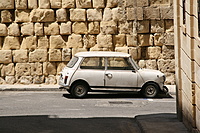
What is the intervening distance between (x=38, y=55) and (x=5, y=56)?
1.31m

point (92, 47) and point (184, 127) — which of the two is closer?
point (184, 127)

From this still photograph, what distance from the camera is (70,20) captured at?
19.0 meters

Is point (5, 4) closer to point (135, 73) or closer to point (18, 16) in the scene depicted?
point (18, 16)

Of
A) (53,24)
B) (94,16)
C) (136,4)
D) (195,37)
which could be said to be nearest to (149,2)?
(136,4)

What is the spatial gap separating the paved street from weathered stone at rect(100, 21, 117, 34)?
10.2ft

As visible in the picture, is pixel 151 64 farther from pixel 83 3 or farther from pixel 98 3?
pixel 83 3

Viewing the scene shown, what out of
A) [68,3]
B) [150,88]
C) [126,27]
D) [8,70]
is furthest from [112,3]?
[8,70]

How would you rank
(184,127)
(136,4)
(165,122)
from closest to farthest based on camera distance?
(184,127) → (165,122) → (136,4)

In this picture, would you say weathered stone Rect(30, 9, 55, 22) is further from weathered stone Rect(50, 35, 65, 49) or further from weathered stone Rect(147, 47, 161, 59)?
weathered stone Rect(147, 47, 161, 59)

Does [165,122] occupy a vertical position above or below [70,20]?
below

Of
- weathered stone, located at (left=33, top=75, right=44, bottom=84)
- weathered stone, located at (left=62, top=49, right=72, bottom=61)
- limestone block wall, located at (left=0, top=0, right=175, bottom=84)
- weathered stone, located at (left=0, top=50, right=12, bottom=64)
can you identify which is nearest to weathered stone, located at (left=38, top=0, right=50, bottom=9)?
limestone block wall, located at (left=0, top=0, right=175, bottom=84)

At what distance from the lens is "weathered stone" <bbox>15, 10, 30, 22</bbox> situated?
19016 millimetres

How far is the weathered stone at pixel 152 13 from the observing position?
61.4ft

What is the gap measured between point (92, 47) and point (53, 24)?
5.93ft
